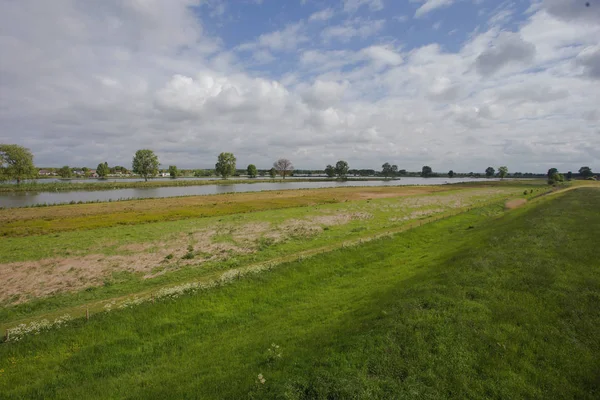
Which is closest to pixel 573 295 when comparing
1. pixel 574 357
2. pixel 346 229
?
pixel 574 357

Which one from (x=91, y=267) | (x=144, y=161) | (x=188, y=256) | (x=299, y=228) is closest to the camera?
(x=91, y=267)

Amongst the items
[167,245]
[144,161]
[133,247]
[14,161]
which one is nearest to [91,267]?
[133,247]

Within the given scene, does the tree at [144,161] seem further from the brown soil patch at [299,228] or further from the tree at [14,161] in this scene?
the brown soil patch at [299,228]

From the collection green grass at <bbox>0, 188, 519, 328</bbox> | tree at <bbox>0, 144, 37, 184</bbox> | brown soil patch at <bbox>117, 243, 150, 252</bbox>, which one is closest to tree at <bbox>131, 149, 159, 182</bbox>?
tree at <bbox>0, 144, 37, 184</bbox>

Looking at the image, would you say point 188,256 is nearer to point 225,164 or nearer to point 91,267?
point 91,267

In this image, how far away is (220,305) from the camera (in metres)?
Answer: 16.9

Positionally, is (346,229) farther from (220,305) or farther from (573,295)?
(573,295)

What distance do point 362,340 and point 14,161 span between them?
504ft

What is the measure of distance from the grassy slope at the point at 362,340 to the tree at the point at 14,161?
13941 centimetres

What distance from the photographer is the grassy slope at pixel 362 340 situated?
27.0ft

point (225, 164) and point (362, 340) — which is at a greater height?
point (225, 164)

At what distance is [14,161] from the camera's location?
10969cm

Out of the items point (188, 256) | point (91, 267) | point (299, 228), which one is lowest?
point (91, 267)

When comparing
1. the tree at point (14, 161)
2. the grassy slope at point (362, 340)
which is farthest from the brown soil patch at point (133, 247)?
the tree at point (14, 161)
